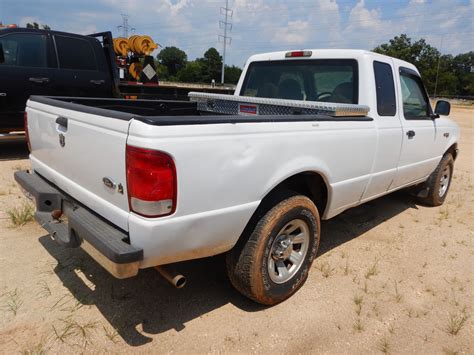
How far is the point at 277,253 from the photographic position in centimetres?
292

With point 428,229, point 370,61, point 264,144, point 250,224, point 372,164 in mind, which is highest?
point 370,61

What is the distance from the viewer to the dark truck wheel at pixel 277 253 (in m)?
2.66

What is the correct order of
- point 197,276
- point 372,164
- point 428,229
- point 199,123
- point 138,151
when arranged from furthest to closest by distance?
point 428,229 < point 372,164 < point 197,276 < point 199,123 < point 138,151

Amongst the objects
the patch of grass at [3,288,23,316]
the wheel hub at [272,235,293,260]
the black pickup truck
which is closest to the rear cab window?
the wheel hub at [272,235,293,260]

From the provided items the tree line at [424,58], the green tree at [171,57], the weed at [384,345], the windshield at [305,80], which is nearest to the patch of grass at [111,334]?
the weed at [384,345]

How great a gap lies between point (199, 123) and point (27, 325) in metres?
1.77

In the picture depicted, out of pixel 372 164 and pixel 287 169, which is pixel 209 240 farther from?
pixel 372 164

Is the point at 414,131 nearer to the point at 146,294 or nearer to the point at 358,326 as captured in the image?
the point at 358,326

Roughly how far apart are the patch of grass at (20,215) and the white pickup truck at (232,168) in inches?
39.0

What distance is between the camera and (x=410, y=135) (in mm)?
4145

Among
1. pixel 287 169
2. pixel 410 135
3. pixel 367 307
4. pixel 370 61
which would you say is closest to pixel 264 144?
pixel 287 169

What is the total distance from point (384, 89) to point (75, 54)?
18.6 ft

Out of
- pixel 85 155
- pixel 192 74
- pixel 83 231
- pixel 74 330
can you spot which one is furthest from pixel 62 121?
pixel 192 74

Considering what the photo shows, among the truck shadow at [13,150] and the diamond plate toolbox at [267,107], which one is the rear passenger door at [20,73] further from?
the diamond plate toolbox at [267,107]
